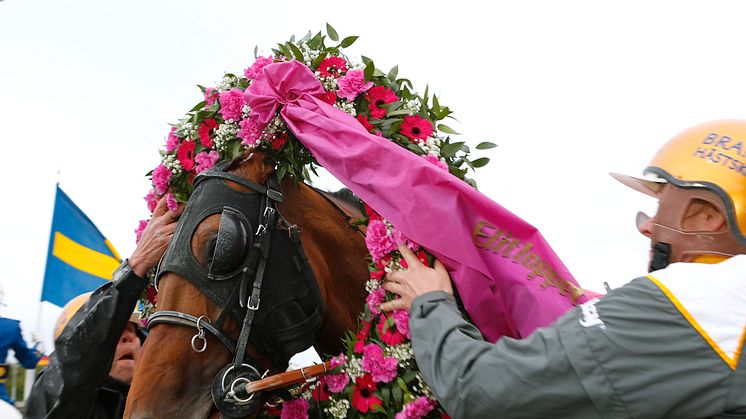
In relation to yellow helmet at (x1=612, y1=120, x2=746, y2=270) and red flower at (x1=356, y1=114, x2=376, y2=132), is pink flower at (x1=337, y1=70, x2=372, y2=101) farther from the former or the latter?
yellow helmet at (x1=612, y1=120, x2=746, y2=270)

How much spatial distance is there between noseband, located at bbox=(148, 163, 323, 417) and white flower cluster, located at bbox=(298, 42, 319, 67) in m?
0.74

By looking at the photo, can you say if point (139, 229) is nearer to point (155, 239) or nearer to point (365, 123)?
point (155, 239)

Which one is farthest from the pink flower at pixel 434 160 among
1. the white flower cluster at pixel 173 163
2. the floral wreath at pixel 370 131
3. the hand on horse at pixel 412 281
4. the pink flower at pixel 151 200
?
the pink flower at pixel 151 200

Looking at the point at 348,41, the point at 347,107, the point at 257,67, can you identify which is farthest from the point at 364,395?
the point at 348,41

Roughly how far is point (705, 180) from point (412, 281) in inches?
44.4

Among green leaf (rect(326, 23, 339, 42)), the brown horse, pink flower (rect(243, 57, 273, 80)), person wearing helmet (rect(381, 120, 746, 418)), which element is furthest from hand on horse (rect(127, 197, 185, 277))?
person wearing helmet (rect(381, 120, 746, 418))

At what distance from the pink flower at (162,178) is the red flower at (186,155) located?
12 centimetres

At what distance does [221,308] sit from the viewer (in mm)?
2961

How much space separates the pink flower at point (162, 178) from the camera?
→ 3.69m

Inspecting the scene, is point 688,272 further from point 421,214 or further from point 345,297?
point 345,297

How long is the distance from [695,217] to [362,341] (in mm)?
1499

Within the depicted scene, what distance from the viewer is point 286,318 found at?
3107mm

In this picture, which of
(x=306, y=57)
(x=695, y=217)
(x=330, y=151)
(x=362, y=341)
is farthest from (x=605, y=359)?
(x=306, y=57)

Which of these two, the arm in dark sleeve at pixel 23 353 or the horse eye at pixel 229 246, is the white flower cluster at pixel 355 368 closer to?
the horse eye at pixel 229 246
